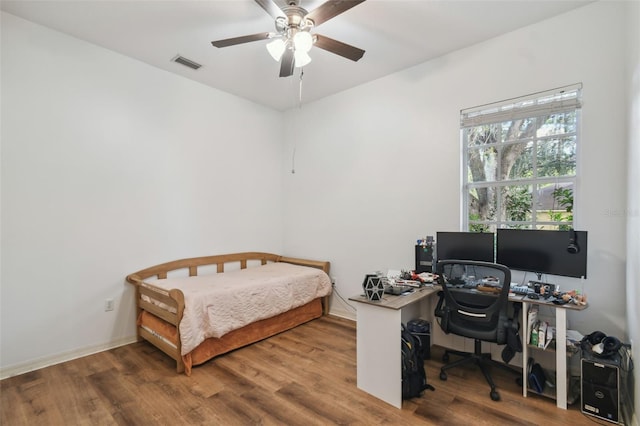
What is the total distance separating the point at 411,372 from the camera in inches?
87.7

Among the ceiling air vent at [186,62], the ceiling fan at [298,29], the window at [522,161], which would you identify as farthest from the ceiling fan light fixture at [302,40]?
the window at [522,161]

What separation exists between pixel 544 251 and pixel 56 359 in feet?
14.3

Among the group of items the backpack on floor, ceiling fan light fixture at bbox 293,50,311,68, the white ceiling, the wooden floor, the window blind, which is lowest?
the wooden floor

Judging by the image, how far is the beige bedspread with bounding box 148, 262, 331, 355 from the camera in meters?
2.66

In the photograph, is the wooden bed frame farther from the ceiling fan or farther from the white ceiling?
the white ceiling

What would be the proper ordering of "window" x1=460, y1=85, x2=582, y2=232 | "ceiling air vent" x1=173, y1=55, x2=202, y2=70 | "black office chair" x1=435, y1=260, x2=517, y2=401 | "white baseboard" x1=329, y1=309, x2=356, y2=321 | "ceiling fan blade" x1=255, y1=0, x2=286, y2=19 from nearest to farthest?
1. "ceiling fan blade" x1=255, y1=0, x2=286, y2=19
2. "black office chair" x1=435, y1=260, x2=517, y2=401
3. "window" x1=460, y1=85, x2=582, y2=232
4. "ceiling air vent" x1=173, y1=55, x2=202, y2=70
5. "white baseboard" x1=329, y1=309, x2=356, y2=321

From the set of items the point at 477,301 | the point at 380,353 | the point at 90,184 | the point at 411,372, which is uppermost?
the point at 90,184

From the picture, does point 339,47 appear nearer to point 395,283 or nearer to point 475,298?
point 395,283

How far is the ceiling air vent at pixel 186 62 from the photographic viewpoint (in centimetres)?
327

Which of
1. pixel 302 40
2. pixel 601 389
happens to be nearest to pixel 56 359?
pixel 302 40

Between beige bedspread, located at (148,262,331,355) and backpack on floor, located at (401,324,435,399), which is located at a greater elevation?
beige bedspread, located at (148,262,331,355)

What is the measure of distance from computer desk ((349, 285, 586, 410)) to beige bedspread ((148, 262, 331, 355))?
127cm

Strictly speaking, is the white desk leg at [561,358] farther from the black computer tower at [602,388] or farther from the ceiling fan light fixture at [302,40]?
the ceiling fan light fixture at [302,40]

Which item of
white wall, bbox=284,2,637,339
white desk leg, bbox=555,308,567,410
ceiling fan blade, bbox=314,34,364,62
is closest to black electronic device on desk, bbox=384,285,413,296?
white wall, bbox=284,2,637,339
